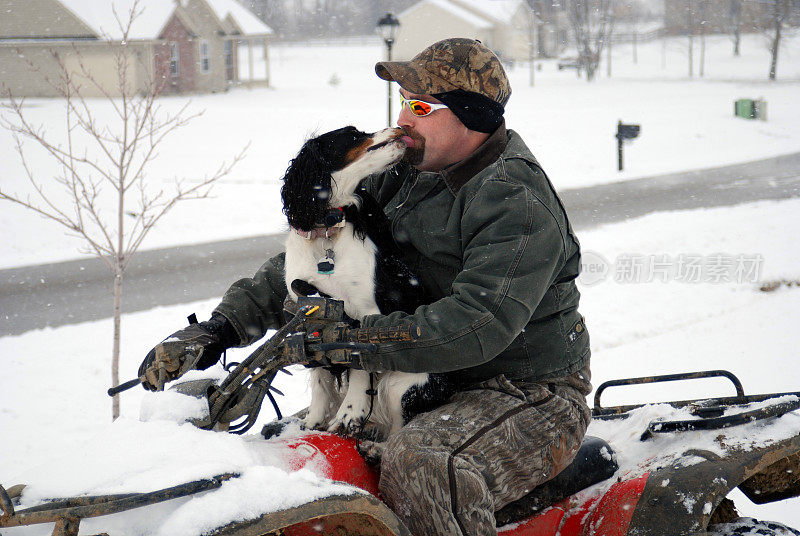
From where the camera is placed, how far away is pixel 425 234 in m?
2.74

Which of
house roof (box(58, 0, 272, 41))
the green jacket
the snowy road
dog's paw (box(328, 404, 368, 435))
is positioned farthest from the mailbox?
house roof (box(58, 0, 272, 41))

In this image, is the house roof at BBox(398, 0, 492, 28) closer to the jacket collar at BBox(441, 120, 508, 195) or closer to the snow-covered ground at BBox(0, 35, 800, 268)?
the snow-covered ground at BBox(0, 35, 800, 268)

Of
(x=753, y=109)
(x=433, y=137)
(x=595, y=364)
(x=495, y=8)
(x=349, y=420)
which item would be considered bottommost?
(x=595, y=364)

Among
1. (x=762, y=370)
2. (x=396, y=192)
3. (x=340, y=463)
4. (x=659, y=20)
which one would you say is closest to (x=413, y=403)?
(x=340, y=463)

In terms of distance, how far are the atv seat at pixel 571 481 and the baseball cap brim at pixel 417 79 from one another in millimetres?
1437

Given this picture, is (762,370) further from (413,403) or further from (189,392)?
(189,392)

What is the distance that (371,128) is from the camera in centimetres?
2383

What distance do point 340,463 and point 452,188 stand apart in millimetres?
1054

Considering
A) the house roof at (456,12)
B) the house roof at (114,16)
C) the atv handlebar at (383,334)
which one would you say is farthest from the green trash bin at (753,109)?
the atv handlebar at (383,334)

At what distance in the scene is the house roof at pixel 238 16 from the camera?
36.8m

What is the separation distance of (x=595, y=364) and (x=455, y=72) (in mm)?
4513

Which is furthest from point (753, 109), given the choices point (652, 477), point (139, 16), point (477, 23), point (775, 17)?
point (652, 477)

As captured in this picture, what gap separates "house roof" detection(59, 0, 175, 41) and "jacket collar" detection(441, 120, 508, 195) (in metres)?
27.9

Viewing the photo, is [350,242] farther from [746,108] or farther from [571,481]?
[746,108]
